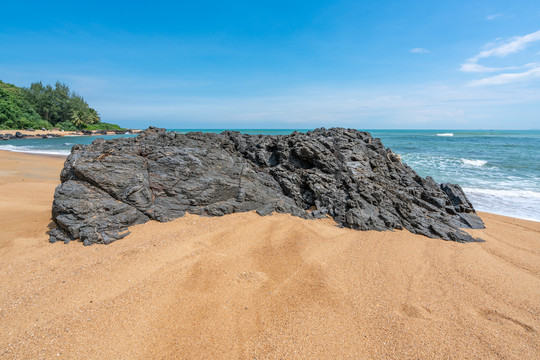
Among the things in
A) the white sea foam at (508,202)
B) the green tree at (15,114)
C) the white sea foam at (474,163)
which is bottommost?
the white sea foam at (508,202)

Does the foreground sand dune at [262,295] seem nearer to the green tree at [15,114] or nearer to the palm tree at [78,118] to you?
the green tree at [15,114]

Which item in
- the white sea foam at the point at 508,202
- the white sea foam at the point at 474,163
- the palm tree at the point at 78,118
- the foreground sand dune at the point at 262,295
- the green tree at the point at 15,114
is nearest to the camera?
the foreground sand dune at the point at 262,295

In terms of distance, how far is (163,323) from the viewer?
3.11 meters

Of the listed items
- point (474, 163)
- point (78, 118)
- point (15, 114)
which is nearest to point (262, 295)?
point (474, 163)

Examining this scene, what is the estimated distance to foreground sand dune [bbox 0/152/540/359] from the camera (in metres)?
2.89

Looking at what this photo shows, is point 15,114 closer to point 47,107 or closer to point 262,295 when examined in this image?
point 47,107

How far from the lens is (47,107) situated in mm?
66688

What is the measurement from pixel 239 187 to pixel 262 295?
3.04m

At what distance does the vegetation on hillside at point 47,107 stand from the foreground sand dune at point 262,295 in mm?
71116

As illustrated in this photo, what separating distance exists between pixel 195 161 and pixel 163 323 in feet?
12.1

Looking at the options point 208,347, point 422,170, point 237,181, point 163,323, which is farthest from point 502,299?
point 422,170

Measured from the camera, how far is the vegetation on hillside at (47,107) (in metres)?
54.4

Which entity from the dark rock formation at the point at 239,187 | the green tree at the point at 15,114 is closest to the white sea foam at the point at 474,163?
the dark rock formation at the point at 239,187

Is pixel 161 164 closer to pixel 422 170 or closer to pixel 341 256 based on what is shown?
pixel 341 256
